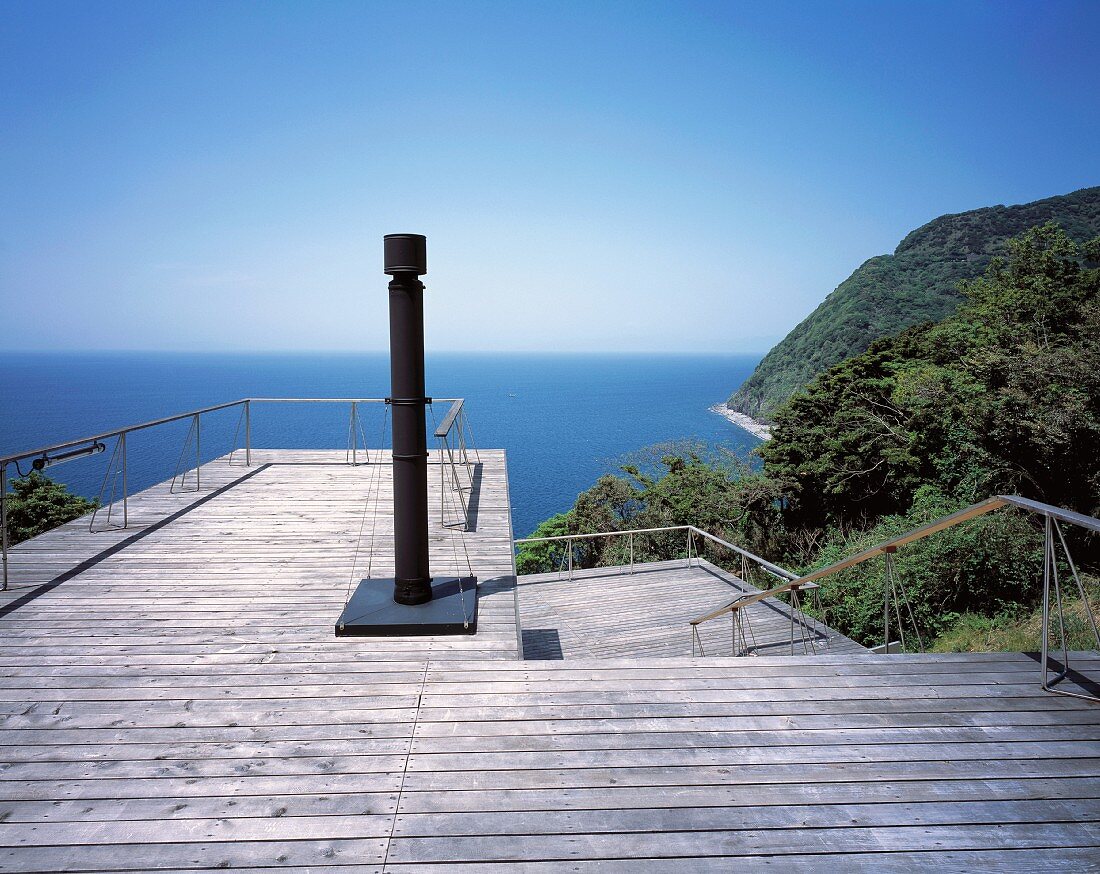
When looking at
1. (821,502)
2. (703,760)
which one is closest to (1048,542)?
(703,760)

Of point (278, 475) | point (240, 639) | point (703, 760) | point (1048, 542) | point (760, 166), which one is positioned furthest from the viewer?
point (760, 166)

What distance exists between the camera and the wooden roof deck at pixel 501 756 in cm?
184

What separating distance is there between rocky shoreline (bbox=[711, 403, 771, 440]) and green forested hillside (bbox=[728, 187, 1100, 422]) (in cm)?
445

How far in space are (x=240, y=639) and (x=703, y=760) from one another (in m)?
2.55

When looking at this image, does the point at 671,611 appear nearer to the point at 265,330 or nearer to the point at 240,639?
the point at 240,639

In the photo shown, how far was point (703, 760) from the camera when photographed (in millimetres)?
2250

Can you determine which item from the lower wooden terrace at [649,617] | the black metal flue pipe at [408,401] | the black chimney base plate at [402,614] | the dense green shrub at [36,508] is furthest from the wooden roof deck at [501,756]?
the dense green shrub at [36,508]

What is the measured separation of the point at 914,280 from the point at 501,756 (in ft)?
196

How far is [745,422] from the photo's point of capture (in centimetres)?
7138

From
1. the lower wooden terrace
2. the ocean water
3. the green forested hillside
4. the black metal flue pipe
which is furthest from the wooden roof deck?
the green forested hillside

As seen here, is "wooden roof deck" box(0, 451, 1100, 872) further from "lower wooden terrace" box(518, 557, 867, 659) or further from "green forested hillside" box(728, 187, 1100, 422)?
"green forested hillside" box(728, 187, 1100, 422)

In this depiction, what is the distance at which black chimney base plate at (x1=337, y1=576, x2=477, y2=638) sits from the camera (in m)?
3.46

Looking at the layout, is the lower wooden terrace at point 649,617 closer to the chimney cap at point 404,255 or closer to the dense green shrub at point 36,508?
the chimney cap at point 404,255

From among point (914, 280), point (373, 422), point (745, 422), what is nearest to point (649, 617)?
point (373, 422)
